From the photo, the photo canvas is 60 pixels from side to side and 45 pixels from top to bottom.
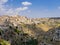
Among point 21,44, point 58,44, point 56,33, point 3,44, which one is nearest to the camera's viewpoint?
point 3,44

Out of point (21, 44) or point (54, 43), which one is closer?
point (54, 43)

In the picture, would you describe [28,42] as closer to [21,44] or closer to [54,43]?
[21,44]

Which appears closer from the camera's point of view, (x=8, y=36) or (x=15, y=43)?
(x=15, y=43)

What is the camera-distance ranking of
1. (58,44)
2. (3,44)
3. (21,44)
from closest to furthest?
(3,44), (58,44), (21,44)

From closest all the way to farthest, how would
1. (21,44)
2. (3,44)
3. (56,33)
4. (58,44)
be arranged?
1. (3,44)
2. (58,44)
3. (21,44)
4. (56,33)

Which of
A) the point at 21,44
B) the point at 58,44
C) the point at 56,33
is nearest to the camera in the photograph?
the point at 58,44

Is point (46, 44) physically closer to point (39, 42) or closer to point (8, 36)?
point (39, 42)

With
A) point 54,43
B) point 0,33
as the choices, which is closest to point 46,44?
point 54,43

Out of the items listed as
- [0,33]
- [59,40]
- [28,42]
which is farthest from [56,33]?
[0,33]
